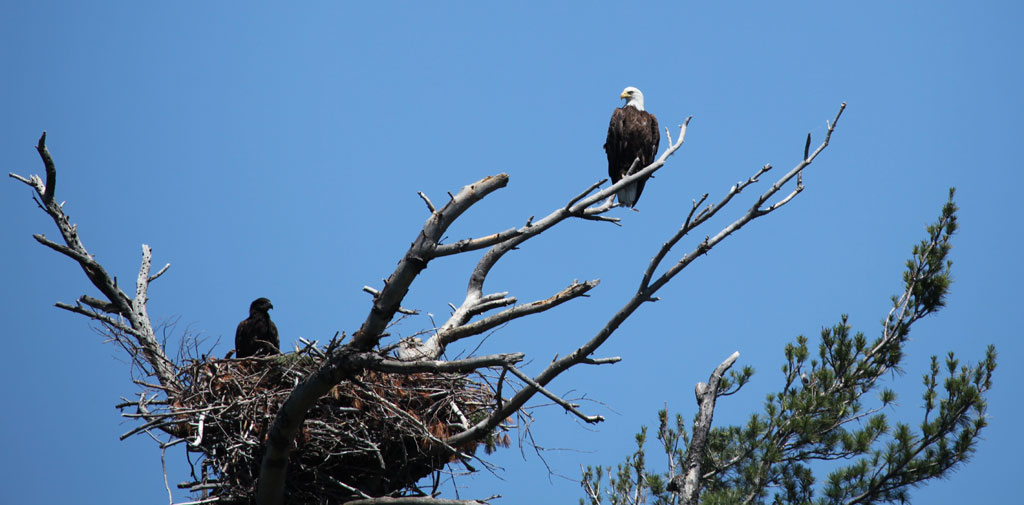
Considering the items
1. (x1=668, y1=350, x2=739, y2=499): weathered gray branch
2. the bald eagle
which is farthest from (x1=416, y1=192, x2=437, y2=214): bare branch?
the bald eagle

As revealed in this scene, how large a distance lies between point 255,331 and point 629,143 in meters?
4.33

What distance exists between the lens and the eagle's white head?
9755 mm

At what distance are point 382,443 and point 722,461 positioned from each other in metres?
3.13

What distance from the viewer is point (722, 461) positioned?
273 inches

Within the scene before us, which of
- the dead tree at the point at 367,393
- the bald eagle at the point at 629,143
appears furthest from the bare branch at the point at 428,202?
the bald eagle at the point at 629,143

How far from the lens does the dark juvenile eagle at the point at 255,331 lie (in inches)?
263

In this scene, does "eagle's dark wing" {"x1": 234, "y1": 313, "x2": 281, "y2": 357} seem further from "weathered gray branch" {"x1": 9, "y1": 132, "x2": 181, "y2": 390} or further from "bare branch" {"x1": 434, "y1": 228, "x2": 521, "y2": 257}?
"bare branch" {"x1": 434, "y1": 228, "x2": 521, "y2": 257}

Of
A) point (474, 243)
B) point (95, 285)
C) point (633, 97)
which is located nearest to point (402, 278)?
point (474, 243)

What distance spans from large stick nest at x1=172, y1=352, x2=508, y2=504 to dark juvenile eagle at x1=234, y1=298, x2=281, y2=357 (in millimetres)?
1509

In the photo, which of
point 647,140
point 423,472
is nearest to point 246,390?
point 423,472

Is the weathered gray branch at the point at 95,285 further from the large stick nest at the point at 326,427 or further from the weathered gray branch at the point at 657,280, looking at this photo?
the weathered gray branch at the point at 657,280

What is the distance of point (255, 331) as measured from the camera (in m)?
6.71

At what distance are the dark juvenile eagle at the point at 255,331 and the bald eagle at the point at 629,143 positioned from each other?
3906 mm

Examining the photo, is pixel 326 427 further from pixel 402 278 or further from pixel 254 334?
pixel 254 334
